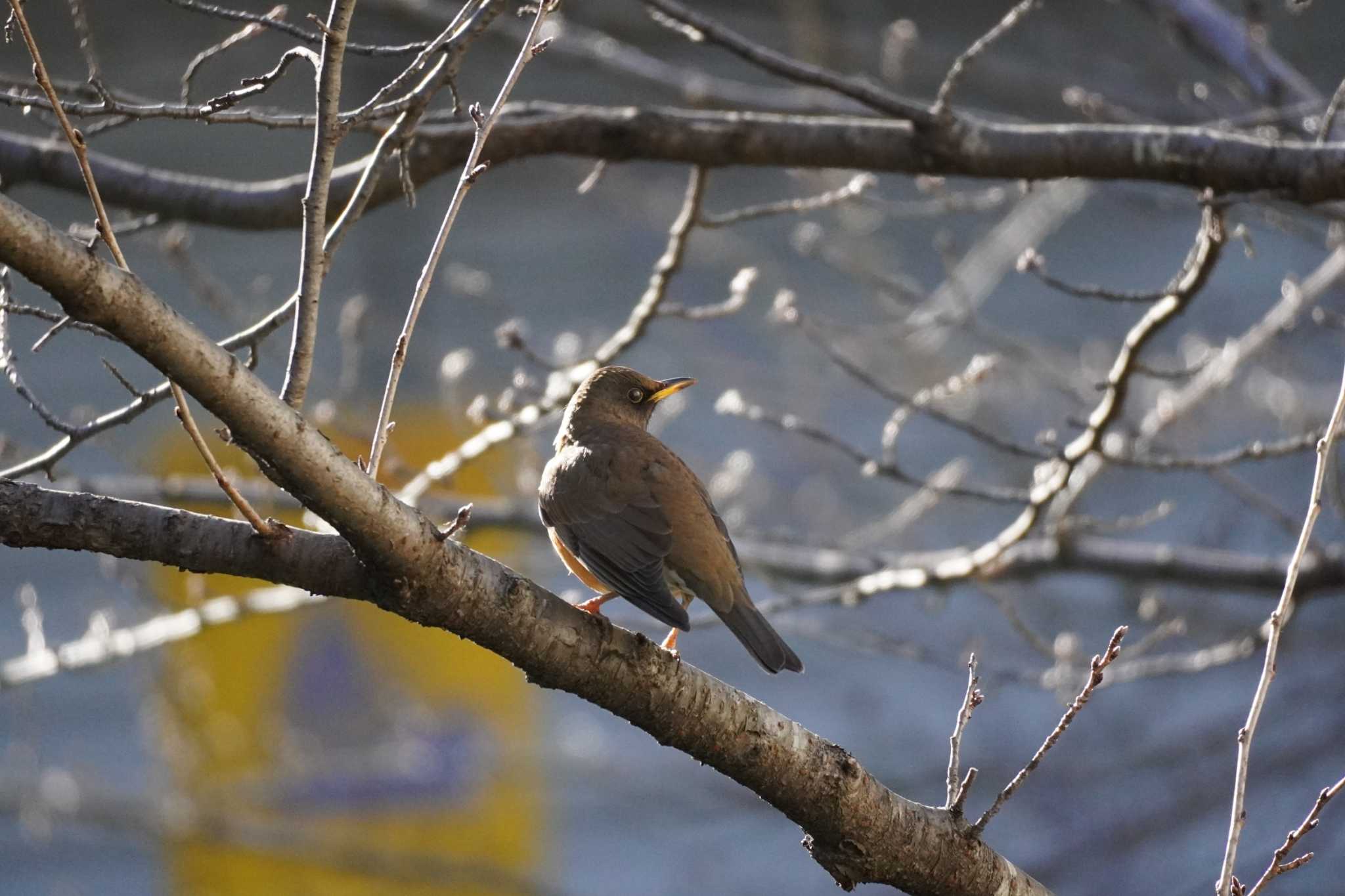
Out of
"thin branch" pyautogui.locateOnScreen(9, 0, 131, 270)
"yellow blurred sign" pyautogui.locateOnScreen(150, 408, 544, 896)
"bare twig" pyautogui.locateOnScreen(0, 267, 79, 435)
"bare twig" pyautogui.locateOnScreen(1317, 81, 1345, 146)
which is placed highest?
"yellow blurred sign" pyautogui.locateOnScreen(150, 408, 544, 896)

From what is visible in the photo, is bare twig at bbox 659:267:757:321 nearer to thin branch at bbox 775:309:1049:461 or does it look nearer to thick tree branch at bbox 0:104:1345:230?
thin branch at bbox 775:309:1049:461

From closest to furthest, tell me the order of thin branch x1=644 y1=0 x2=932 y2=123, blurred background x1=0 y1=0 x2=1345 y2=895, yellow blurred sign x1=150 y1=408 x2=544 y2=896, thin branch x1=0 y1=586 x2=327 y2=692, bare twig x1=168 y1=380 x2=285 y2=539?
bare twig x1=168 y1=380 x2=285 y2=539 < thin branch x1=644 y1=0 x2=932 y2=123 < thin branch x1=0 y1=586 x2=327 y2=692 < blurred background x1=0 y1=0 x2=1345 y2=895 < yellow blurred sign x1=150 y1=408 x2=544 y2=896

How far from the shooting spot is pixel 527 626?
229 centimetres

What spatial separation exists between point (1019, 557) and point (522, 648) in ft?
9.03

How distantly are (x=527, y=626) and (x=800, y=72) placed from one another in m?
1.73

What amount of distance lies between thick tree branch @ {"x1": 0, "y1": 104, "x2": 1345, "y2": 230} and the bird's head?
0.77m

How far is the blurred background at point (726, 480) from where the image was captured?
18.2 ft

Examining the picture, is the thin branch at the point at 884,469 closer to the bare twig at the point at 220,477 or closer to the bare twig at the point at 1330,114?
the bare twig at the point at 1330,114

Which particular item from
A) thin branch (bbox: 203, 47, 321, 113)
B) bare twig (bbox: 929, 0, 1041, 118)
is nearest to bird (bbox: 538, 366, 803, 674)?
bare twig (bbox: 929, 0, 1041, 118)

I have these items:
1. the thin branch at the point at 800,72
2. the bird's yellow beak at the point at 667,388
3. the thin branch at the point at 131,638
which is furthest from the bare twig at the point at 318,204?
the thin branch at the point at 131,638

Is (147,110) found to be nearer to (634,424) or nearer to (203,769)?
(634,424)

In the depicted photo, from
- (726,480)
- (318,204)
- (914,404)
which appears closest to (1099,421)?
(914,404)

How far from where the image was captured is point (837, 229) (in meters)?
9.50

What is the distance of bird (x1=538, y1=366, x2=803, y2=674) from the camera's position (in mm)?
3229
